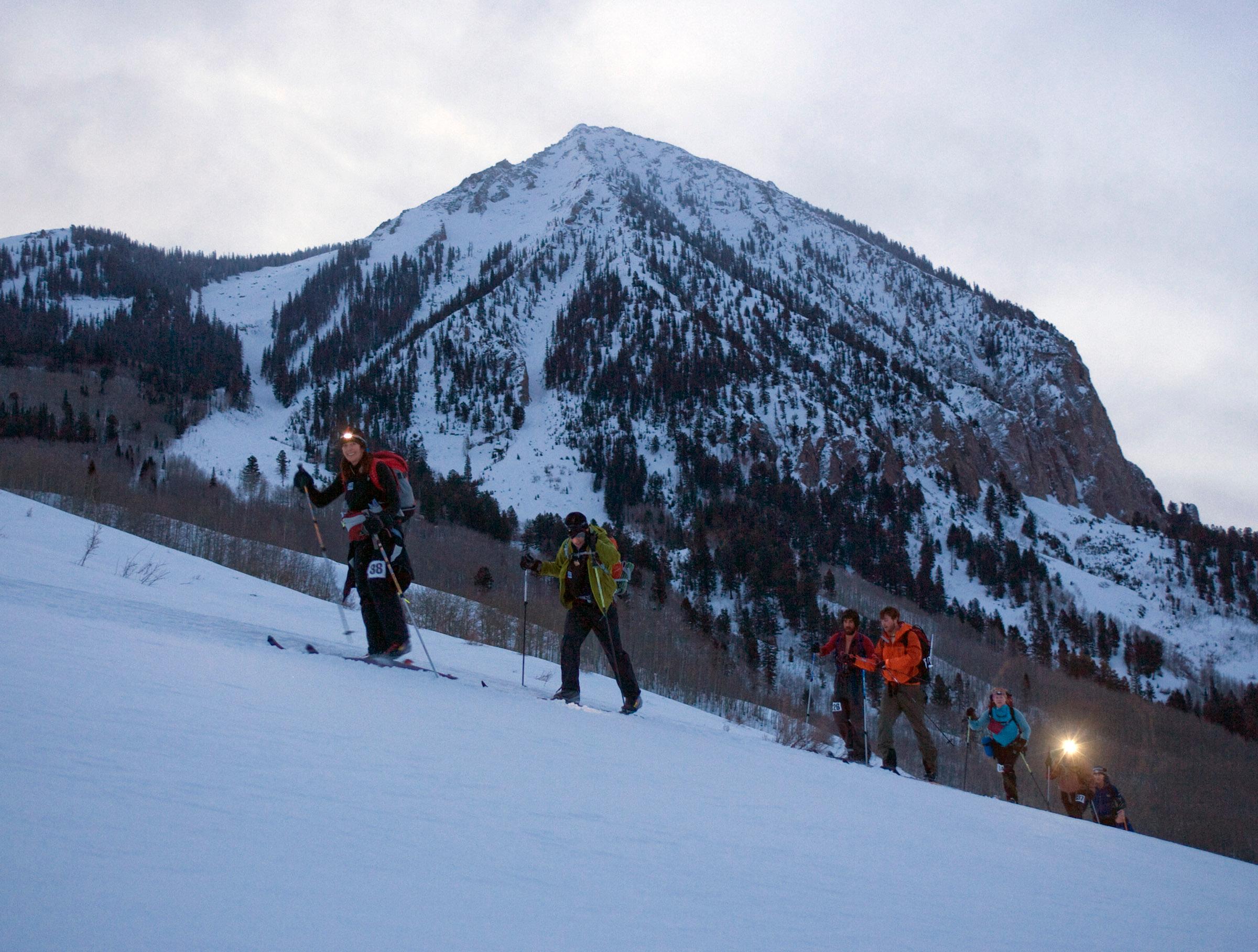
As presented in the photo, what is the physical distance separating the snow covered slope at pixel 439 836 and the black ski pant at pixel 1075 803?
20.0ft

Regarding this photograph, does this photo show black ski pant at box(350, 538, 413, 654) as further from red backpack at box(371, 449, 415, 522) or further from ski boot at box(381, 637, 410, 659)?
red backpack at box(371, 449, 415, 522)

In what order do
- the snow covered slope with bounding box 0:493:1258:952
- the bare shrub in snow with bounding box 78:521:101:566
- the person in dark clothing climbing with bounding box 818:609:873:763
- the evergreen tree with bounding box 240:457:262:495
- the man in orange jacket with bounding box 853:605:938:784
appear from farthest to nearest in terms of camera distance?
the evergreen tree with bounding box 240:457:262:495 → the bare shrub in snow with bounding box 78:521:101:566 → the person in dark clothing climbing with bounding box 818:609:873:763 → the man in orange jacket with bounding box 853:605:938:784 → the snow covered slope with bounding box 0:493:1258:952

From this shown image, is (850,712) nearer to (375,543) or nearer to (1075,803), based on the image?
(1075,803)

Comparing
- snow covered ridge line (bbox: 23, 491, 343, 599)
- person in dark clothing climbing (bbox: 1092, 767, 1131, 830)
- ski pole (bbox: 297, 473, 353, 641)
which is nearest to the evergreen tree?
snow covered ridge line (bbox: 23, 491, 343, 599)

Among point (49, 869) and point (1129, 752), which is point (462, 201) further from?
point (49, 869)

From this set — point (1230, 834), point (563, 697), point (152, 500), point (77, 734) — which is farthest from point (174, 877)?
point (1230, 834)

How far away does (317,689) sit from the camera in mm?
3424

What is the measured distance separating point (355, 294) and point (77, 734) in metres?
130

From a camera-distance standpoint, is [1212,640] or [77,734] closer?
[77,734]

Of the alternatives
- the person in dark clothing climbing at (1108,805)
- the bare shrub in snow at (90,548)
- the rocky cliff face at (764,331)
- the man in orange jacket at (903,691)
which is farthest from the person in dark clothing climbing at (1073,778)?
the rocky cliff face at (764,331)

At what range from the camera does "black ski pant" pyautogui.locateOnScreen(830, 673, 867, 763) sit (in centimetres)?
948

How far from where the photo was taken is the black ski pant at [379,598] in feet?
18.6

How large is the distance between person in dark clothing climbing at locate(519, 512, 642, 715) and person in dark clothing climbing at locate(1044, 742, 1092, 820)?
7.20 metres

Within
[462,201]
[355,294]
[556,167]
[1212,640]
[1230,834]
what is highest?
[556,167]
